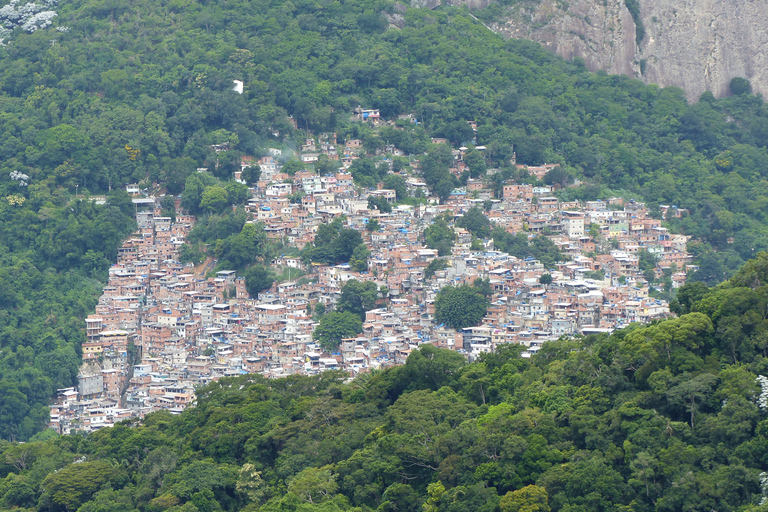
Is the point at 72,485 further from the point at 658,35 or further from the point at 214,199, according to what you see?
the point at 658,35

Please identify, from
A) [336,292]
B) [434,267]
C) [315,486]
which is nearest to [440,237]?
[434,267]

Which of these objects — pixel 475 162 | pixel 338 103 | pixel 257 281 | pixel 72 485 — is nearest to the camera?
pixel 72 485

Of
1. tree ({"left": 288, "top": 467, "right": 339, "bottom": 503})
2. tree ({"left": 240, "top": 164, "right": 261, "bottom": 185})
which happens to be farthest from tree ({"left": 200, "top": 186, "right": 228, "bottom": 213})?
tree ({"left": 288, "top": 467, "right": 339, "bottom": 503})

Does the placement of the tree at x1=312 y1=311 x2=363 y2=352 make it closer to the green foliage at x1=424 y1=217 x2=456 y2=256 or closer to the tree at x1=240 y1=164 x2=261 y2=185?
the green foliage at x1=424 y1=217 x2=456 y2=256

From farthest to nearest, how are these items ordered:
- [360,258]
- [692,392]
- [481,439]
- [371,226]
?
[371,226] < [360,258] < [481,439] < [692,392]

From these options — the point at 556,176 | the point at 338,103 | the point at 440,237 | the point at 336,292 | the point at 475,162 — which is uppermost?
the point at 338,103

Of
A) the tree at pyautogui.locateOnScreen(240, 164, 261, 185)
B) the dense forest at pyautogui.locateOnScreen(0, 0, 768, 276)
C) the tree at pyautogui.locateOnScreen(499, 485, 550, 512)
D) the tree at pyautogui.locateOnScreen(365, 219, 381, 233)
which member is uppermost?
the dense forest at pyautogui.locateOnScreen(0, 0, 768, 276)
